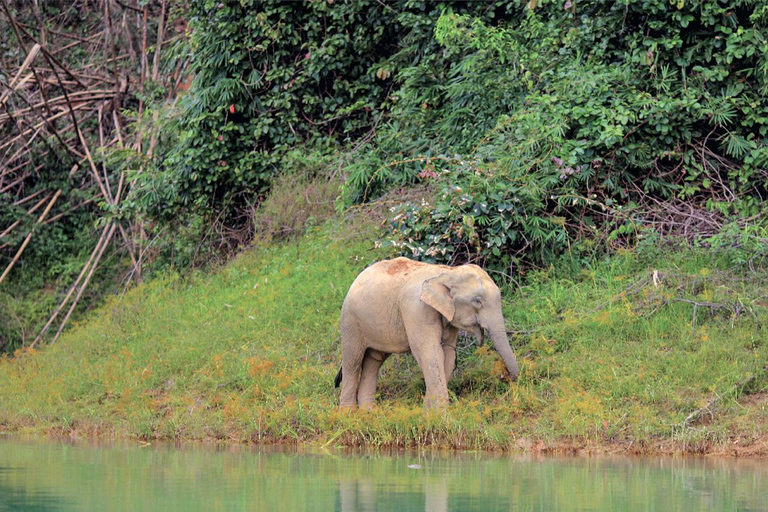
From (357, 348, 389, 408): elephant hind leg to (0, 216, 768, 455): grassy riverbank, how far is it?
1.18ft

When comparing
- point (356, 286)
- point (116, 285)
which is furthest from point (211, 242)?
point (356, 286)

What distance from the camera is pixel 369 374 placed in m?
11.6

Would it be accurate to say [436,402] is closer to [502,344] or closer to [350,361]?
[502,344]

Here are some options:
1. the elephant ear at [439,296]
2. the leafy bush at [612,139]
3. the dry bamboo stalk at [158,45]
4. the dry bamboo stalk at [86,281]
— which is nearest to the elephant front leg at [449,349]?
the elephant ear at [439,296]

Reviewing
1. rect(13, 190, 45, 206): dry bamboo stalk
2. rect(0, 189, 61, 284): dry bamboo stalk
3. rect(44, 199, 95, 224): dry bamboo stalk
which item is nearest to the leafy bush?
rect(0, 189, 61, 284): dry bamboo stalk

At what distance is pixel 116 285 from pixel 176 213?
6.31 feet

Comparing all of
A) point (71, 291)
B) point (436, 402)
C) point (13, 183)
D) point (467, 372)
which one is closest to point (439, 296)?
point (436, 402)

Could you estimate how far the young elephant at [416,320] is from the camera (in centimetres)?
1085

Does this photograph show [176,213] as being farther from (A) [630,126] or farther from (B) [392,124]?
(A) [630,126]

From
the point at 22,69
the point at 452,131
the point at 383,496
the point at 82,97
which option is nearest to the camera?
the point at 383,496

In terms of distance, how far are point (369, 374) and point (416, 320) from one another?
1.02m

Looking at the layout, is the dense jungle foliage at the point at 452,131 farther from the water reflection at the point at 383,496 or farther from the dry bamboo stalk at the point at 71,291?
the water reflection at the point at 383,496

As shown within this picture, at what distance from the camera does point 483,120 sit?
1534 cm

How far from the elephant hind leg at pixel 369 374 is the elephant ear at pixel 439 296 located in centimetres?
107
